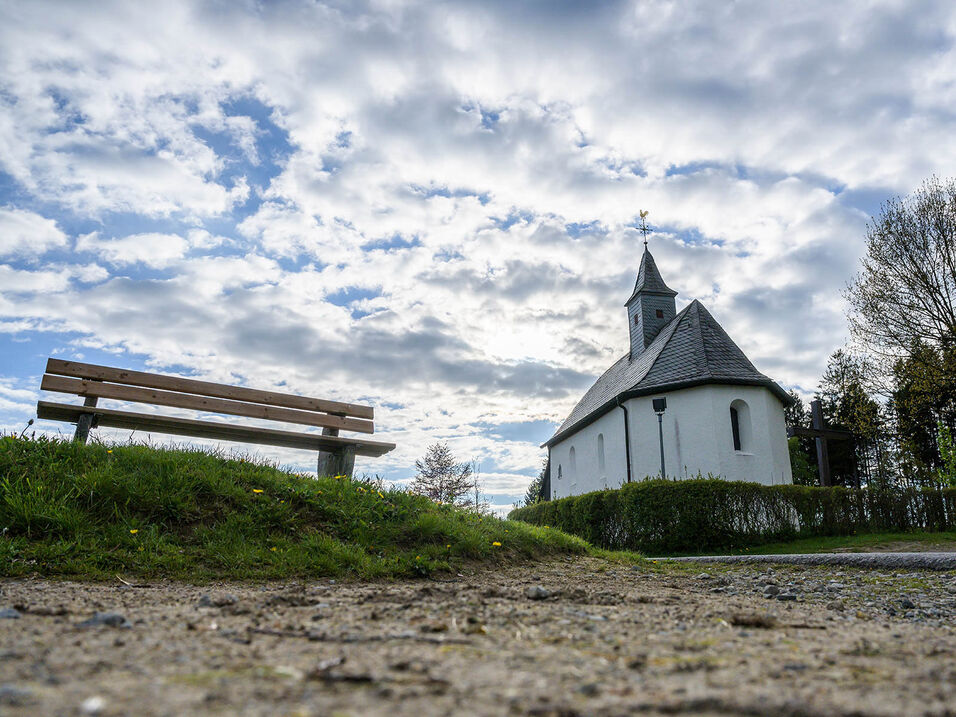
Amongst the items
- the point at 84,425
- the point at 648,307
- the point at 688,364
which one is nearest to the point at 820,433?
the point at 688,364

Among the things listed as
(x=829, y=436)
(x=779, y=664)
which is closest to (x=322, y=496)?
(x=779, y=664)

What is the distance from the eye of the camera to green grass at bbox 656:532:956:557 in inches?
443

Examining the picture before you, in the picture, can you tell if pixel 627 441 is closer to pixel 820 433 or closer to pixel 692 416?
pixel 692 416

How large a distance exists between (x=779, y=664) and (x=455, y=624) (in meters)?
1.26

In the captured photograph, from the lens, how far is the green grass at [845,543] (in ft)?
36.9

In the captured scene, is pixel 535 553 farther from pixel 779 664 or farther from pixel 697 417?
pixel 697 417

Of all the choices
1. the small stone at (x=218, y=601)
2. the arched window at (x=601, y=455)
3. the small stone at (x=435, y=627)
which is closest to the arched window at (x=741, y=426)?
the arched window at (x=601, y=455)

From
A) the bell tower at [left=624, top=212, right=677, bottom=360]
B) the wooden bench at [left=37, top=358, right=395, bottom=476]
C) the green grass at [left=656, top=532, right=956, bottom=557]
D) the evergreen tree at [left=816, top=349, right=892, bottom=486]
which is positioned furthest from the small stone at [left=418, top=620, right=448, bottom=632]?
the evergreen tree at [left=816, top=349, right=892, bottom=486]

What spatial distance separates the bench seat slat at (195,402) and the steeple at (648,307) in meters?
20.0

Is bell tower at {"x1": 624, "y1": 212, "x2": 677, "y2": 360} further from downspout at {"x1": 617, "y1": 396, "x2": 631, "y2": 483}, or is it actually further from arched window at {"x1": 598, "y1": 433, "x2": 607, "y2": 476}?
downspout at {"x1": 617, "y1": 396, "x2": 631, "y2": 483}

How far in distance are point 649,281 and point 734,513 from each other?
53.9 feet

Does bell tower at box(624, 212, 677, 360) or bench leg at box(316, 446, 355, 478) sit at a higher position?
bell tower at box(624, 212, 677, 360)

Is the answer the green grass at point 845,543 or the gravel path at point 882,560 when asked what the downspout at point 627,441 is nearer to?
the green grass at point 845,543

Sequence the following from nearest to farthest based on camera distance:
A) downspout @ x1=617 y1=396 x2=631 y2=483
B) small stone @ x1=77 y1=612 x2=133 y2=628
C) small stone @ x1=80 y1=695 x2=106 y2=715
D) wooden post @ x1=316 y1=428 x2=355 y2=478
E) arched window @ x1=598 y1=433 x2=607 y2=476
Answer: small stone @ x1=80 y1=695 x2=106 y2=715
small stone @ x1=77 y1=612 x2=133 y2=628
wooden post @ x1=316 y1=428 x2=355 y2=478
downspout @ x1=617 y1=396 x2=631 y2=483
arched window @ x1=598 y1=433 x2=607 y2=476
